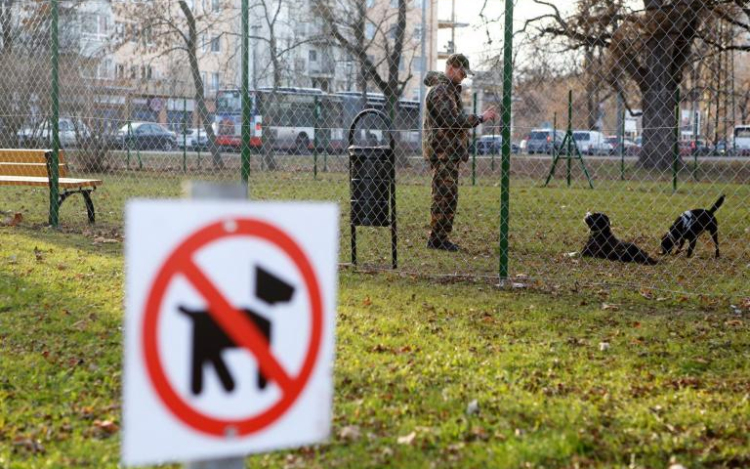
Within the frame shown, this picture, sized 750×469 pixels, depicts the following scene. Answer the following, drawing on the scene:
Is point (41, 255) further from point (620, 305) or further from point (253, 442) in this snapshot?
point (253, 442)

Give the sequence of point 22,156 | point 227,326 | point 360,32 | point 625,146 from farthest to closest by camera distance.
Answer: point 360,32
point 625,146
point 22,156
point 227,326

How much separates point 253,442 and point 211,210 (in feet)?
1.44

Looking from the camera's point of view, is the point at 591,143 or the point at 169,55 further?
the point at 169,55

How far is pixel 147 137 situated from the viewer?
75.4 feet

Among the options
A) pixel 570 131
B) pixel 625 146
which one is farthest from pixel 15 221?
pixel 625 146

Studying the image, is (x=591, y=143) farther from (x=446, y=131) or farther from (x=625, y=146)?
(x=446, y=131)

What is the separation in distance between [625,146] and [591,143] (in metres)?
1.52

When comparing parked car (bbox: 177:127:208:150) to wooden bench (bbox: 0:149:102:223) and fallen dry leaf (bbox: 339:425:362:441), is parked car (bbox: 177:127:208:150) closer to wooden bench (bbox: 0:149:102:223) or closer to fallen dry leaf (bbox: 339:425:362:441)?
wooden bench (bbox: 0:149:102:223)

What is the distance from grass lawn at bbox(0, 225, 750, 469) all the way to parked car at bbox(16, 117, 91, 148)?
9.76 meters

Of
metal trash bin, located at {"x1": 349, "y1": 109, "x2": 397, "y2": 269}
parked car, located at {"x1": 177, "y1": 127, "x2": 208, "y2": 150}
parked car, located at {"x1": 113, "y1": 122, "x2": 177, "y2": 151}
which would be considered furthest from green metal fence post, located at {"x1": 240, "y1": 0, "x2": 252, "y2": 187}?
parked car, located at {"x1": 113, "y1": 122, "x2": 177, "y2": 151}

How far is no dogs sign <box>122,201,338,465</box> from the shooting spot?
1.62 m

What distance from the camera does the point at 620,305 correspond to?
7113mm

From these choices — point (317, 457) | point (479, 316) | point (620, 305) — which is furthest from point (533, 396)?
point (620, 305)

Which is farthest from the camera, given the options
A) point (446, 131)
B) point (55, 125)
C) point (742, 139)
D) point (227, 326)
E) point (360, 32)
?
point (360, 32)
